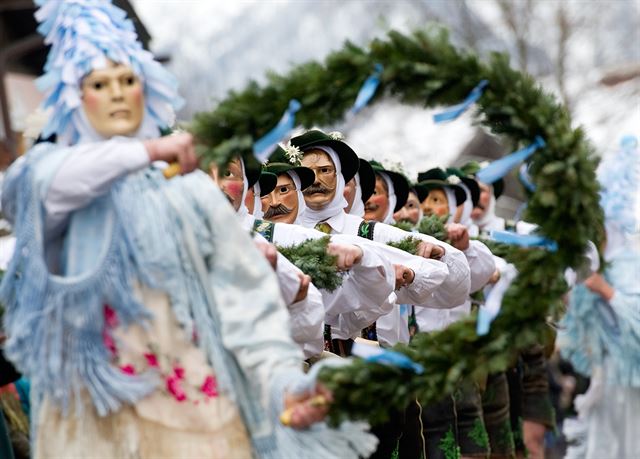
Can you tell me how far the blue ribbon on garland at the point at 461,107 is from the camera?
4.56 meters

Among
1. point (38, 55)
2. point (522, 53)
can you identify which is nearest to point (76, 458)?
point (38, 55)

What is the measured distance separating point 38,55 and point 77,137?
53.6 feet

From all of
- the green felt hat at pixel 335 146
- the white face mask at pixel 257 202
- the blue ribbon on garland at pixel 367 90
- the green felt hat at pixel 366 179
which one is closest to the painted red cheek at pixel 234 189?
the white face mask at pixel 257 202

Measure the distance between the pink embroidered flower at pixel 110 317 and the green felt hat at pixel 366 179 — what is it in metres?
4.28

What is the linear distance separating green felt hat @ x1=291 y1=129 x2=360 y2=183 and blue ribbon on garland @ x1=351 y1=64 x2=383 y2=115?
3437 mm

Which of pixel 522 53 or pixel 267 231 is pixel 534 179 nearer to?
pixel 267 231

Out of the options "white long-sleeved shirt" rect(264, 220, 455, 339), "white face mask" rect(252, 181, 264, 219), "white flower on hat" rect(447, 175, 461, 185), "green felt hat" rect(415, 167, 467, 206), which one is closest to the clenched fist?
"white long-sleeved shirt" rect(264, 220, 455, 339)

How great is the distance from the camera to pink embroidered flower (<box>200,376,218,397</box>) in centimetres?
445

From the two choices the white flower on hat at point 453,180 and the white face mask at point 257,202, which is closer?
the white face mask at point 257,202

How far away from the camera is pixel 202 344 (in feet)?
14.7

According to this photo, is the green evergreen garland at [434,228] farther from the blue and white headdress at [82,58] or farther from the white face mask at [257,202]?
the blue and white headdress at [82,58]

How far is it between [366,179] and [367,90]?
4.15 metres

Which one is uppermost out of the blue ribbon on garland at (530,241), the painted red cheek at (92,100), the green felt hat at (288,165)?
the painted red cheek at (92,100)

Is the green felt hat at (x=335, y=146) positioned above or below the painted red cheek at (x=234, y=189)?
above
